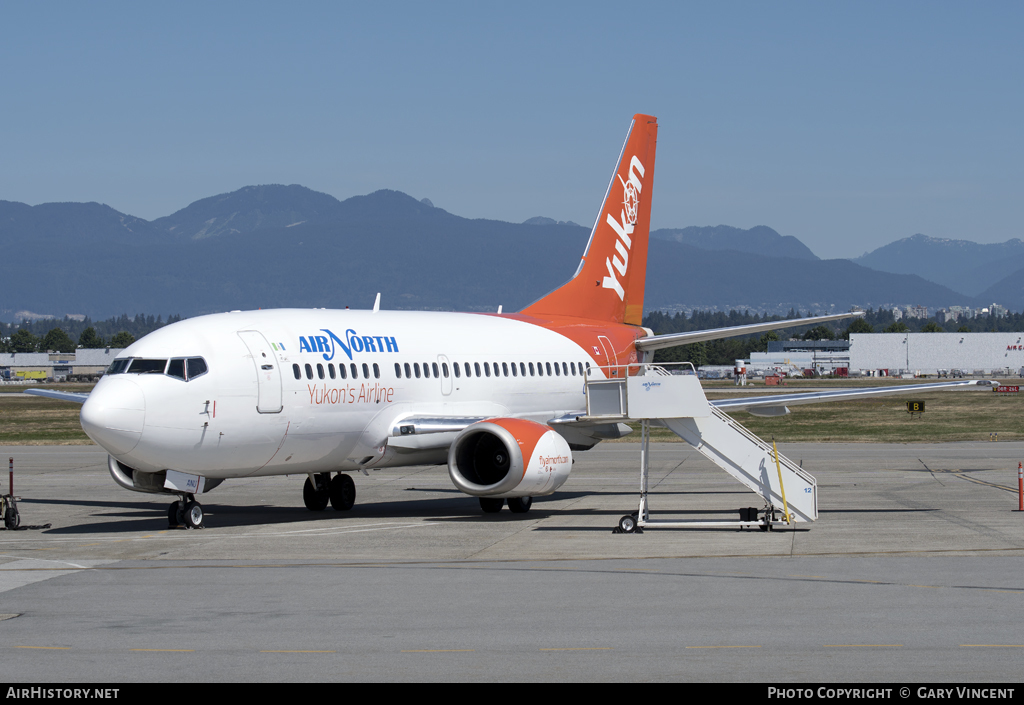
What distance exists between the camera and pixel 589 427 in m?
30.0

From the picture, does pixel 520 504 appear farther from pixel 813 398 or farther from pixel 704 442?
pixel 813 398

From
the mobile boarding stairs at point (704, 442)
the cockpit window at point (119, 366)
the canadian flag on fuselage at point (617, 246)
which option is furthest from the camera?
the canadian flag on fuselage at point (617, 246)

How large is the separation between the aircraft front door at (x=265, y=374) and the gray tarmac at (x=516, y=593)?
2694 mm

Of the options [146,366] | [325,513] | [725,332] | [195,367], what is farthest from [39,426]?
[195,367]

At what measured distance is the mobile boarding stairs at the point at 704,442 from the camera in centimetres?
2459

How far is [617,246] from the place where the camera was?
121ft

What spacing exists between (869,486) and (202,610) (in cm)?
2296

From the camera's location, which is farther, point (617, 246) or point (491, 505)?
point (617, 246)

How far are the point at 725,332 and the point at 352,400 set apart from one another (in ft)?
36.8

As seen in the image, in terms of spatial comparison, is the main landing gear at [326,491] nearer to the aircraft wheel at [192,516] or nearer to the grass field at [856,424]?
the aircraft wheel at [192,516]

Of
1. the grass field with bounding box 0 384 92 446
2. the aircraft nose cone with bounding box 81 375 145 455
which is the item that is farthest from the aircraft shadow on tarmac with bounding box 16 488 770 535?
the grass field with bounding box 0 384 92 446

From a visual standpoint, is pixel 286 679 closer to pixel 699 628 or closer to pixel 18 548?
pixel 699 628

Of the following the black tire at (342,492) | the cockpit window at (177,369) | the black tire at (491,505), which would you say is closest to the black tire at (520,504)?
the black tire at (491,505)

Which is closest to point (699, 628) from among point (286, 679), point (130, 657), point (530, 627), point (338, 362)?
point (530, 627)
